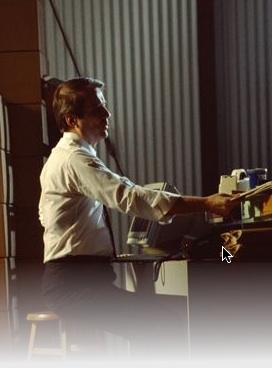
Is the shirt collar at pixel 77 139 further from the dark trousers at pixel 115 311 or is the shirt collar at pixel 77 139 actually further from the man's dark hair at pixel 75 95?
the dark trousers at pixel 115 311

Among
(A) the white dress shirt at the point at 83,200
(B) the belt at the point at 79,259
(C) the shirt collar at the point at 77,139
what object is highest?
(C) the shirt collar at the point at 77,139

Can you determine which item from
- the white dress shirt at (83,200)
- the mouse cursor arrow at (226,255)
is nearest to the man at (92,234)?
the white dress shirt at (83,200)

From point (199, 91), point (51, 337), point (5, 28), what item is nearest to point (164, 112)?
point (199, 91)

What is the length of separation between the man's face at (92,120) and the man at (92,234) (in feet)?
0.04

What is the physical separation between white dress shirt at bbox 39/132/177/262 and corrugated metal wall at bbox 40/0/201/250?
1830 mm

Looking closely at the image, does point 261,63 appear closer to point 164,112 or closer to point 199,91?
point 199,91

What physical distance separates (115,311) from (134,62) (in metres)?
2.25

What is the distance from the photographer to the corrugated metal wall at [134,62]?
12.4 ft

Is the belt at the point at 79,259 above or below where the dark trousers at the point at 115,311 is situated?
above

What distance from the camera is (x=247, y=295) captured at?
5.85 ft

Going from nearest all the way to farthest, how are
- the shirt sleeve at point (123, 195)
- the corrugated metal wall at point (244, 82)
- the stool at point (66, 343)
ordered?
the shirt sleeve at point (123, 195) → the stool at point (66, 343) → the corrugated metal wall at point (244, 82)

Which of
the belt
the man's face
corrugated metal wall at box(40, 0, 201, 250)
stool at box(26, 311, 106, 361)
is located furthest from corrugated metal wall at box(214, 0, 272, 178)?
the belt

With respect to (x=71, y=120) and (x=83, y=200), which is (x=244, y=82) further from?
(x=83, y=200)

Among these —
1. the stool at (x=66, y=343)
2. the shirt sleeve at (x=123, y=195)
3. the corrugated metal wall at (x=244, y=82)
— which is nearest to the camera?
the shirt sleeve at (x=123, y=195)
